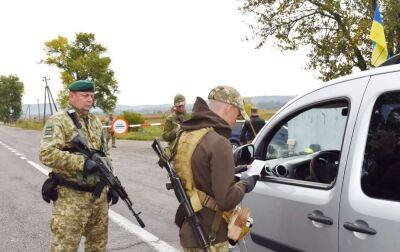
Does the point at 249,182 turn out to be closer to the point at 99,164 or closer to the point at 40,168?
the point at 99,164

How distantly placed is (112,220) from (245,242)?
383 centimetres

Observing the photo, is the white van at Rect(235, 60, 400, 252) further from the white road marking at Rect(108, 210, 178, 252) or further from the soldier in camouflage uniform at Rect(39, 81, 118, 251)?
the white road marking at Rect(108, 210, 178, 252)

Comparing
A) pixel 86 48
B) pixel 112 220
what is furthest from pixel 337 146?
pixel 86 48

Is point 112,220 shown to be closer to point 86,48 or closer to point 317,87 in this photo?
point 317,87

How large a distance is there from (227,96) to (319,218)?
84cm

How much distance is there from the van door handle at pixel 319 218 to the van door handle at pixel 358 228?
0.40 ft

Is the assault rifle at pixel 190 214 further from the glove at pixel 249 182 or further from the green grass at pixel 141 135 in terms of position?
the green grass at pixel 141 135

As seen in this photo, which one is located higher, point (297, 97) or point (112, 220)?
point (297, 97)

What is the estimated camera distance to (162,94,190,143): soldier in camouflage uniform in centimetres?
824

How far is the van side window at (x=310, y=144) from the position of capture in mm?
2807

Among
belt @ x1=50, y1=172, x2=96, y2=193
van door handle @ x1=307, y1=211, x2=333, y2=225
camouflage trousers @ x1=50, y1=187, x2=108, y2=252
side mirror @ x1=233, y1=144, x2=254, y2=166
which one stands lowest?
camouflage trousers @ x1=50, y1=187, x2=108, y2=252

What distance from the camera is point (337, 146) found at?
304 centimetres

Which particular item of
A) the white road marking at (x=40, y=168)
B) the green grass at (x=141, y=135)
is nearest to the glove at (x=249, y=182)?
the white road marking at (x=40, y=168)

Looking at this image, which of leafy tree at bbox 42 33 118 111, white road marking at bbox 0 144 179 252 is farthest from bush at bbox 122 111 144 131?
white road marking at bbox 0 144 179 252
